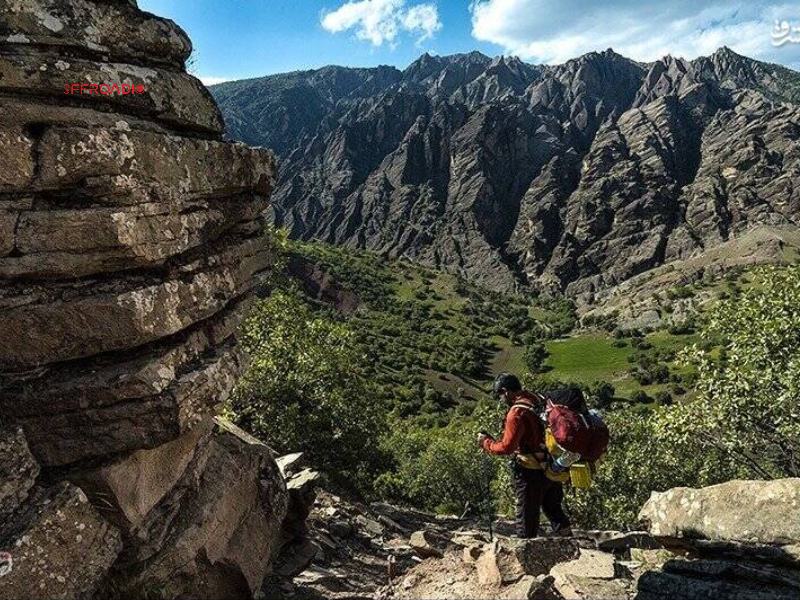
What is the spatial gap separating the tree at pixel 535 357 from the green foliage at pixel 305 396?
14940cm

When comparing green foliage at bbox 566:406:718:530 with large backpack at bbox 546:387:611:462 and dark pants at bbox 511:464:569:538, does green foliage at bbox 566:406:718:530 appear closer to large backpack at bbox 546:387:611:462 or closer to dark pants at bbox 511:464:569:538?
dark pants at bbox 511:464:569:538

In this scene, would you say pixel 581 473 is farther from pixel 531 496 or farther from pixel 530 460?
pixel 531 496

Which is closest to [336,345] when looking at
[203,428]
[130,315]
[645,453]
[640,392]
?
[645,453]

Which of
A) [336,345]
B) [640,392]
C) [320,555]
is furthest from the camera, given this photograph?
[640,392]

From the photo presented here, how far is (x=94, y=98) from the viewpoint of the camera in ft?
35.1

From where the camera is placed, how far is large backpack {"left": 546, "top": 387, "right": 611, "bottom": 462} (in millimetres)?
11547

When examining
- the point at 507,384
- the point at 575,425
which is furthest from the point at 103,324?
the point at 575,425

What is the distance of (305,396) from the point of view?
31.5 meters

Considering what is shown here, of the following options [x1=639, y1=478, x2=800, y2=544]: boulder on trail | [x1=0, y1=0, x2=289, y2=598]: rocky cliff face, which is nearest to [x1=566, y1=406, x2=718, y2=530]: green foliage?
[x1=639, y1=478, x2=800, y2=544]: boulder on trail

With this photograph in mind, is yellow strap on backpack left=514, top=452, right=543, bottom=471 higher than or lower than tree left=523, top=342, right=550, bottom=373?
higher

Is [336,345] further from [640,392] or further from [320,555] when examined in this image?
[640,392]

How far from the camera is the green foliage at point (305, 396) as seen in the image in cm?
3008

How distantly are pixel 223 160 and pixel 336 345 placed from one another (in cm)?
2454

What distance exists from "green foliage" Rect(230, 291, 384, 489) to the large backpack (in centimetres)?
1900
